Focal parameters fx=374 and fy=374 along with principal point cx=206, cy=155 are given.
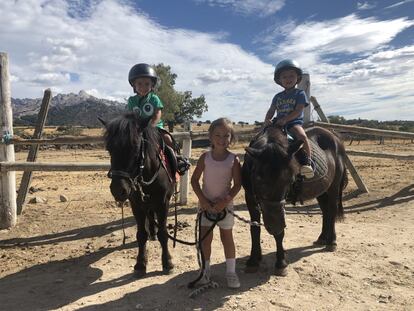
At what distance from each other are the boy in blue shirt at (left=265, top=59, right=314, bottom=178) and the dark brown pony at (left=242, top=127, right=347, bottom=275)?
50 centimetres

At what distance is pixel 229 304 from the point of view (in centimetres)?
366

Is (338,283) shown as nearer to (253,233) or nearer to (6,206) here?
(253,233)

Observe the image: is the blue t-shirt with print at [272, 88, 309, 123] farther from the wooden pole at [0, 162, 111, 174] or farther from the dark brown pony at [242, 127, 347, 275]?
the wooden pole at [0, 162, 111, 174]

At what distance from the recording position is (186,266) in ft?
15.5

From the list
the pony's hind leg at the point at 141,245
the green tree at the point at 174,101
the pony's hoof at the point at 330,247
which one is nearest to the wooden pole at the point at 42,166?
the pony's hind leg at the point at 141,245

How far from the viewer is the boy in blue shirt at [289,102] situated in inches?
191

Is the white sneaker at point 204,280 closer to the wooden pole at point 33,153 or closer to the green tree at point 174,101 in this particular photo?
the wooden pole at point 33,153

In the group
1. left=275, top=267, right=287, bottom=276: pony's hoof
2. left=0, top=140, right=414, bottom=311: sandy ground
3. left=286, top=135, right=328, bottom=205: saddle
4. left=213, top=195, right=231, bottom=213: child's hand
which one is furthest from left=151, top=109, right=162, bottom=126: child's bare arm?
left=275, top=267, right=287, bottom=276: pony's hoof

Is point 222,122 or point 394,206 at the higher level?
point 222,122

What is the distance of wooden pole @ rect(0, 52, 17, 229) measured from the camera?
6121 millimetres

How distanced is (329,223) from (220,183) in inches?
92.3

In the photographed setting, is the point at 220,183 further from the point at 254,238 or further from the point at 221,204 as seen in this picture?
the point at 254,238

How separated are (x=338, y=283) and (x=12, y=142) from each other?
17.7 ft

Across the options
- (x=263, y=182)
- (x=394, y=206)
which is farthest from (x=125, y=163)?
(x=394, y=206)
